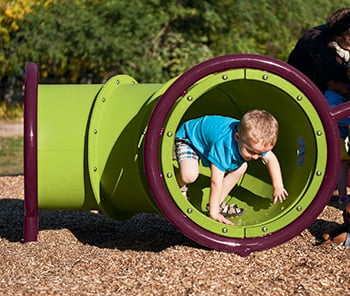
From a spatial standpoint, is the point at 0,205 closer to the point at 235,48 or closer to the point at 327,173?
the point at 327,173

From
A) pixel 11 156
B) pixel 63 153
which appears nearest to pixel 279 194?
pixel 63 153

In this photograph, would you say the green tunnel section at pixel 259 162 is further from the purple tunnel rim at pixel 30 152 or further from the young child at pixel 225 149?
the purple tunnel rim at pixel 30 152

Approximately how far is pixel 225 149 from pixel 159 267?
86 cm

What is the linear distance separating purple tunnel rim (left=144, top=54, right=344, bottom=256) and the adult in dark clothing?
1344 mm

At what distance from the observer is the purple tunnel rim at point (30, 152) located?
4242 millimetres

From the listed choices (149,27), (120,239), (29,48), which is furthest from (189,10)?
(120,239)

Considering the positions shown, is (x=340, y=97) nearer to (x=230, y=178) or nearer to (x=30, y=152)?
(x=230, y=178)

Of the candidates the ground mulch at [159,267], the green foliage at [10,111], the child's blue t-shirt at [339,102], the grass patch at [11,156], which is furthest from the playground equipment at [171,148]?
the green foliage at [10,111]

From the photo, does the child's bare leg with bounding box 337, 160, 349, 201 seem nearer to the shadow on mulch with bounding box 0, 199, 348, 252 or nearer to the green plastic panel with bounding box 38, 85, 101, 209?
the shadow on mulch with bounding box 0, 199, 348, 252

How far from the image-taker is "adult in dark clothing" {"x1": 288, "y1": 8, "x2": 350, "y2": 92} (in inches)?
204

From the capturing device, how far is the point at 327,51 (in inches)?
210

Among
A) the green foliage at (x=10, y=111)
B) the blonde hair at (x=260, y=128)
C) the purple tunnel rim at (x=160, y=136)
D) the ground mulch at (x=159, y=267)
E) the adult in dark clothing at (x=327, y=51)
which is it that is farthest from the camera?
the green foliage at (x=10, y=111)

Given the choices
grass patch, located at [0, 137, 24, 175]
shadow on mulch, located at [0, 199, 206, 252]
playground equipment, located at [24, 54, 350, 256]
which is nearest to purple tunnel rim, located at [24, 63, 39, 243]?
playground equipment, located at [24, 54, 350, 256]

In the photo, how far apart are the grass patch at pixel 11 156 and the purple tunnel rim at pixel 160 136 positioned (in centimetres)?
444
